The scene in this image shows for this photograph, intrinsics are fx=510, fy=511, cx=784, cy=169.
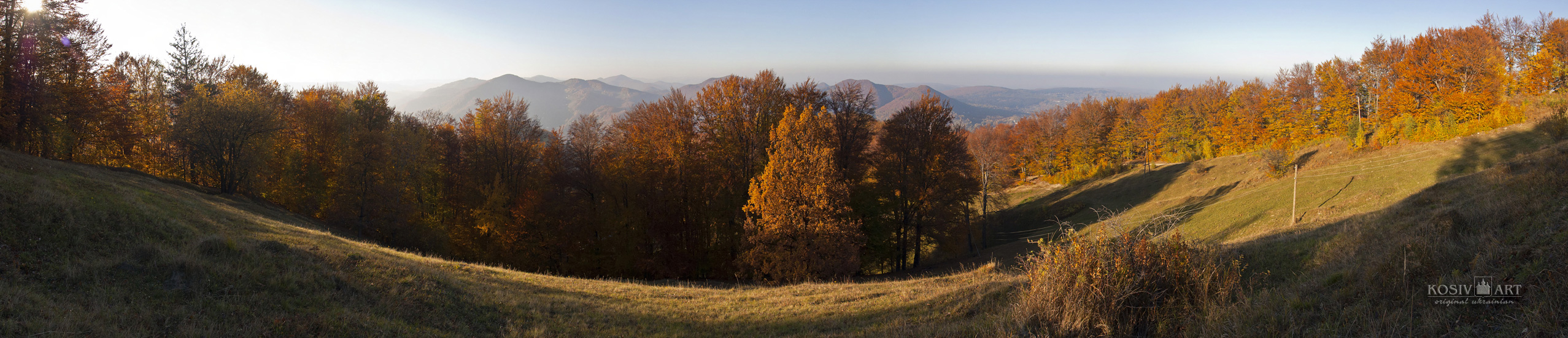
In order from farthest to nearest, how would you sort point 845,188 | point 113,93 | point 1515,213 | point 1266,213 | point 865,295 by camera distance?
point 113,93, point 1266,213, point 845,188, point 865,295, point 1515,213

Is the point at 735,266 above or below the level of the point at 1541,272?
below

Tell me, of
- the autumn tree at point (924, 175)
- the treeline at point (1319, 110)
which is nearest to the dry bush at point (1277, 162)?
the treeline at point (1319, 110)

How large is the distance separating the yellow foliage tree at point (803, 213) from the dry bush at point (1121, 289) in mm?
11733

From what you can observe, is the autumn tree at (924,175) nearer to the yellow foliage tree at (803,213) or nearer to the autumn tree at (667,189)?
the yellow foliage tree at (803,213)

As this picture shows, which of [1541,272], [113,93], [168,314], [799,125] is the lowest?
[168,314]

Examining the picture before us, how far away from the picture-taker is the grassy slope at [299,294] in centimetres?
588

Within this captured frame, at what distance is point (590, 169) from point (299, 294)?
20099mm

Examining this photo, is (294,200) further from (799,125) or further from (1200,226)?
(1200,226)

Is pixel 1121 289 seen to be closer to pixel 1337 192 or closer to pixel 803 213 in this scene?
pixel 803 213

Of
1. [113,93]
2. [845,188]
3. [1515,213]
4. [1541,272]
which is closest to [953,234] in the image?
[845,188]

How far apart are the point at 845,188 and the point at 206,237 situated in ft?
50.4

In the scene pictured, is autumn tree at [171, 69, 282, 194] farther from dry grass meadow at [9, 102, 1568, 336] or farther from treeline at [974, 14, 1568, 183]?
treeline at [974, 14, 1568, 183]

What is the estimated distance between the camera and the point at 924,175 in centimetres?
2555

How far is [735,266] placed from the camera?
23250 mm
